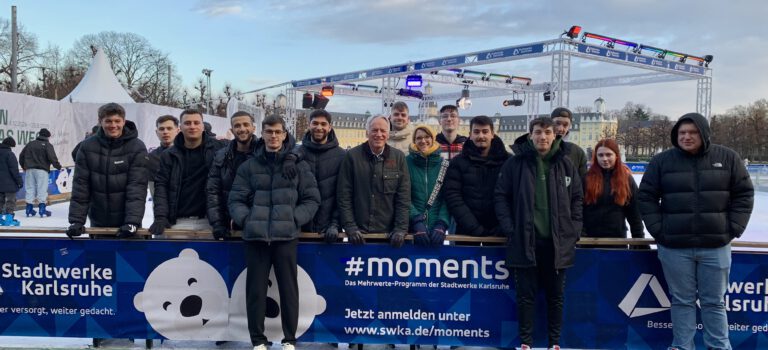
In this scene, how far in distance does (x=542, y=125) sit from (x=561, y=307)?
48.3 inches

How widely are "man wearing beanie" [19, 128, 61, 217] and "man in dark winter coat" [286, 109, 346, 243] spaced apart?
8299 mm

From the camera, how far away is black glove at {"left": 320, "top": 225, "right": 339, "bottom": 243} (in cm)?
371

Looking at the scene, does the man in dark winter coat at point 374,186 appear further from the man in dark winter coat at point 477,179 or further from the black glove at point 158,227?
the black glove at point 158,227

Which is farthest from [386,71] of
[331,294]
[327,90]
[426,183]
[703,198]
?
[703,198]

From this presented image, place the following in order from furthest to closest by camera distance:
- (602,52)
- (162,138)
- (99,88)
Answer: (602,52), (99,88), (162,138)

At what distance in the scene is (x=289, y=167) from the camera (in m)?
3.56

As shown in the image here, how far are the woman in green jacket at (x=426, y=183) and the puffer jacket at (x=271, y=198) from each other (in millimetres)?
720

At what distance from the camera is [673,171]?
3492 mm

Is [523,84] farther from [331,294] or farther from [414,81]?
[331,294]

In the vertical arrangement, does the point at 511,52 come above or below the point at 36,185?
above

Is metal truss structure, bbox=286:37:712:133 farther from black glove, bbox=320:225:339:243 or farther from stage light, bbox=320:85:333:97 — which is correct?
black glove, bbox=320:225:339:243

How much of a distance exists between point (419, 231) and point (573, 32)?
1388 centimetres

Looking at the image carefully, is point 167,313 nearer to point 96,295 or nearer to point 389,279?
point 96,295

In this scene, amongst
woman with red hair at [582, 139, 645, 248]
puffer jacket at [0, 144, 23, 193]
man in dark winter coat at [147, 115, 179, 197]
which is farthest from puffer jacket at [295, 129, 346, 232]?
puffer jacket at [0, 144, 23, 193]
